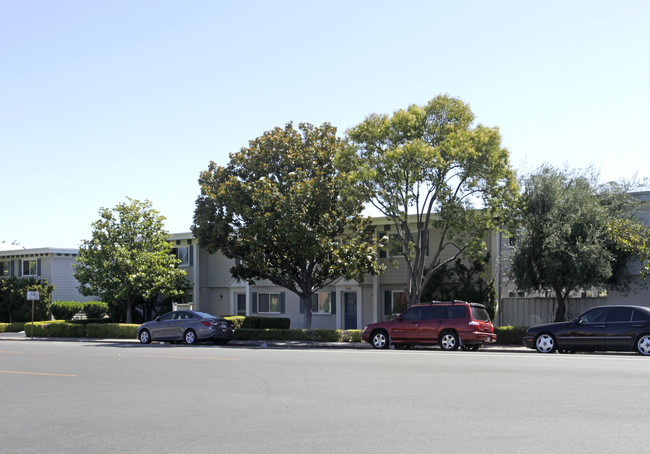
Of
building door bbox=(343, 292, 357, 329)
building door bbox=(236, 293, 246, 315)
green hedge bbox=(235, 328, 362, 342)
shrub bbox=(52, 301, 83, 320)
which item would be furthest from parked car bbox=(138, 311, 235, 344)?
shrub bbox=(52, 301, 83, 320)

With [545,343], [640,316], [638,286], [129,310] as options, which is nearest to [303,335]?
[545,343]

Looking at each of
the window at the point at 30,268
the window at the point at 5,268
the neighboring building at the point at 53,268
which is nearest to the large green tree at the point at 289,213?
the neighboring building at the point at 53,268

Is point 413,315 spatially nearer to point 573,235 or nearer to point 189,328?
point 573,235

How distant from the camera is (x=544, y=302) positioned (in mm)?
29078

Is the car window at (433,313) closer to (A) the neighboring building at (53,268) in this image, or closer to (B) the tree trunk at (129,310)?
(B) the tree trunk at (129,310)

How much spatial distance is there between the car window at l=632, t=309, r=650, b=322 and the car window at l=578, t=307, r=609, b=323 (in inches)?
29.1

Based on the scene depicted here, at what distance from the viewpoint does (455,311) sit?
23.0 metres

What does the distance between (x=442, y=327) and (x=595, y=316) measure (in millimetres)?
4788

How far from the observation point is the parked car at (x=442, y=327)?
894 inches

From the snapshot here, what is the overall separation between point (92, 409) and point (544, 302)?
22218 mm

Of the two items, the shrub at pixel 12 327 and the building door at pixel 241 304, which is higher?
the building door at pixel 241 304

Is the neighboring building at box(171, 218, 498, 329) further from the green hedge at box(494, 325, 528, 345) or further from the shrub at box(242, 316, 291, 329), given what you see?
the green hedge at box(494, 325, 528, 345)

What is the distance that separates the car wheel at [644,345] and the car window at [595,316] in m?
1.10

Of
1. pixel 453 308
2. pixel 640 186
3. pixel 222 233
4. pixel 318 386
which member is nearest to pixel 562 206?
pixel 640 186
